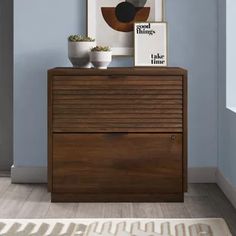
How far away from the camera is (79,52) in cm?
337

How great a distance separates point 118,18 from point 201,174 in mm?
992

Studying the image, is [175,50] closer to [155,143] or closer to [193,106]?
[193,106]

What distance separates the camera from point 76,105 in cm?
320

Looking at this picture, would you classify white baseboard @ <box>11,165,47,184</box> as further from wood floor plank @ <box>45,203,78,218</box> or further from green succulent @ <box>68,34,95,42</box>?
green succulent @ <box>68,34,95,42</box>

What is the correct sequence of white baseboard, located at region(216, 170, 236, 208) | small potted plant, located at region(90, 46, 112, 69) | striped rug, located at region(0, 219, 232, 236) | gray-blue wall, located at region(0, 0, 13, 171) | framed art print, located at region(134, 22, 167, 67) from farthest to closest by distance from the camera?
gray-blue wall, located at region(0, 0, 13, 171)
framed art print, located at region(134, 22, 167, 67)
small potted plant, located at region(90, 46, 112, 69)
white baseboard, located at region(216, 170, 236, 208)
striped rug, located at region(0, 219, 232, 236)

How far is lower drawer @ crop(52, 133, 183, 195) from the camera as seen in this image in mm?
3223

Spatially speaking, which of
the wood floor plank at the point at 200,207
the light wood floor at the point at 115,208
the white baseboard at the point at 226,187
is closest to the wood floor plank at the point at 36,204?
the light wood floor at the point at 115,208

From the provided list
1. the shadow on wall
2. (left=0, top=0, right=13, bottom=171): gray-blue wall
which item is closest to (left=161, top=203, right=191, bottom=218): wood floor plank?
the shadow on wall

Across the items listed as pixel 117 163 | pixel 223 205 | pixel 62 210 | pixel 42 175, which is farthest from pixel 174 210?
pixel 42 175

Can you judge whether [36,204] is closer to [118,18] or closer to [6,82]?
[6,82]

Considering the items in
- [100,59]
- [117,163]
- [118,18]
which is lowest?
[117,163]

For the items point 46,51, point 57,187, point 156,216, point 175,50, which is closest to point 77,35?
point 46,51

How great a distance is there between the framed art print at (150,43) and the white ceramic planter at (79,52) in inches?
11.8

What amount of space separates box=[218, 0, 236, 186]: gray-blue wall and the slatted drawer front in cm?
28
